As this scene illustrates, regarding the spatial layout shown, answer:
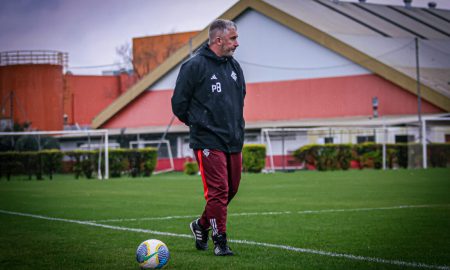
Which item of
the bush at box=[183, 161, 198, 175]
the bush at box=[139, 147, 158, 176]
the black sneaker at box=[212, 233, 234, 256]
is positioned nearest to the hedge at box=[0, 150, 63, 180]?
the bush at box=[139, 147, 158, 176]

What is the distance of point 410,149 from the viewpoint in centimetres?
3622

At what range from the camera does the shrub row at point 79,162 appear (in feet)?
106

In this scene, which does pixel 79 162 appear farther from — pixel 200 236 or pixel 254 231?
pixel 200 236

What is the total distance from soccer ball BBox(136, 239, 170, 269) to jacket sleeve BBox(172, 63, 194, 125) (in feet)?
5.05

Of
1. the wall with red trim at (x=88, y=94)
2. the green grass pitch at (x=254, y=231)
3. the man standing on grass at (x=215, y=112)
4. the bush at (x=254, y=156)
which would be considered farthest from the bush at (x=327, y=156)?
the wall with red trim at (x=88, y=94)

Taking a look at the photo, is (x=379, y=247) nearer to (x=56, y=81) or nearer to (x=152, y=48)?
(x=56, y=81)

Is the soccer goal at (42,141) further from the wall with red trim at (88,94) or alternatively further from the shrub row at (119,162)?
the wall with red trim at (88,94)

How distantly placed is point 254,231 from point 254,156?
25.6 meters

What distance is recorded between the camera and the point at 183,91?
7508 mm

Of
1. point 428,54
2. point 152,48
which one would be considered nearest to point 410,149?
point 428,54

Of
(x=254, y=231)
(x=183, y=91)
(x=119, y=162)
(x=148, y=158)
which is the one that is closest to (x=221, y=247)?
(x=183, y=91)

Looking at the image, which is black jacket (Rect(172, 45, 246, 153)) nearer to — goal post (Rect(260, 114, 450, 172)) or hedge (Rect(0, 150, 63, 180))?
hedge (Rect(0, 150, 63, 180))

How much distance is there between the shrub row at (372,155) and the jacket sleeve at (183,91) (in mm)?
28775

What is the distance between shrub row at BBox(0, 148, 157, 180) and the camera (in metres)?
32.4
